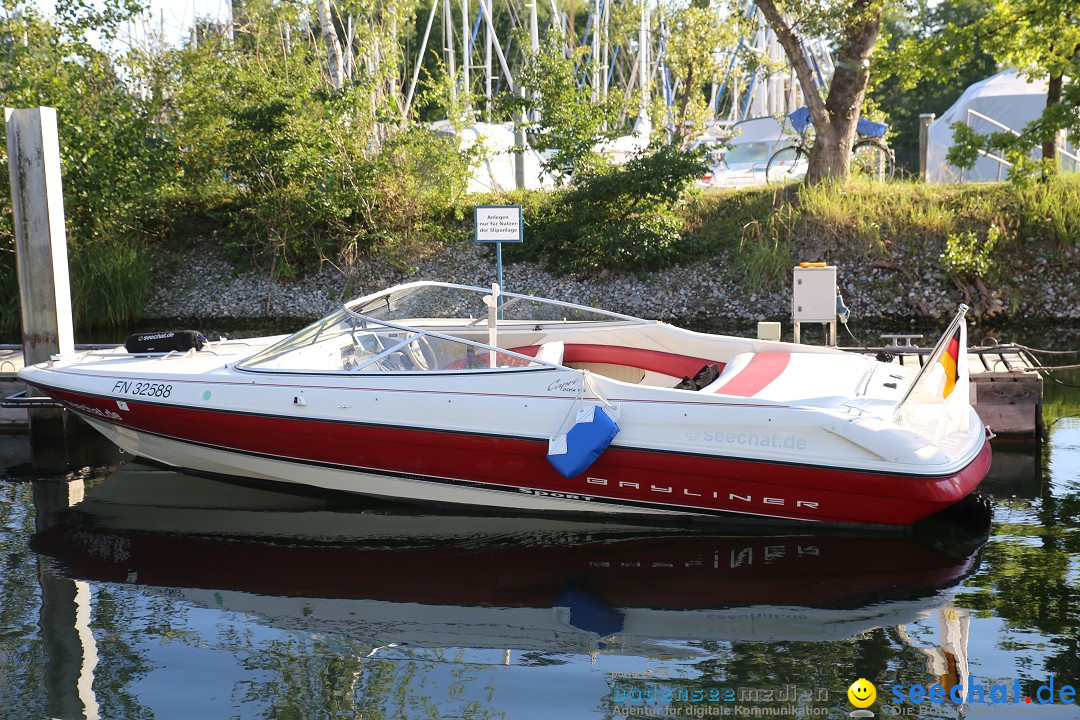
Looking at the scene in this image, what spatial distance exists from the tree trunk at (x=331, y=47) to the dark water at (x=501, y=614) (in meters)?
10.7

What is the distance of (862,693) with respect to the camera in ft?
13.5

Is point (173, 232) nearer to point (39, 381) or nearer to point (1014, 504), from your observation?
point (39, 381)

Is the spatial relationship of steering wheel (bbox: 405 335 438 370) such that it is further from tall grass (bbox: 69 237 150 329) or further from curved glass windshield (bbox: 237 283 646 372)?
tall grass (bbox: 69 237 150 329)

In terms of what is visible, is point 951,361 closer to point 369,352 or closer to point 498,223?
point 369,352

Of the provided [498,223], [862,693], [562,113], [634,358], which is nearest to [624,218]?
[562,113]

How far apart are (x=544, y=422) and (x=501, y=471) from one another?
0.44 metres

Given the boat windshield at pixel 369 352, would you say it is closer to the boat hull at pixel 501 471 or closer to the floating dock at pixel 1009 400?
the boat hull at pixel 501 471

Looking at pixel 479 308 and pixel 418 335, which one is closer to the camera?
pixel 418 335

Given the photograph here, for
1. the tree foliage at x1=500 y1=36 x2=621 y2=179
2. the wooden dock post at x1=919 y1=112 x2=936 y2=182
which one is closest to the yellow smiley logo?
the tree foliage at x1=500 y1=36 x2=621 y2=179

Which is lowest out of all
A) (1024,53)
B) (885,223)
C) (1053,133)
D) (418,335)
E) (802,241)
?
(418,335)

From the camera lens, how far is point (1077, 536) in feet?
19.4

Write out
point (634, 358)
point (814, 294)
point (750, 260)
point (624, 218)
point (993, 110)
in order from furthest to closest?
point (993, 110), point (624, 218), point (750, 260), point (814, 294), point (634, 358)

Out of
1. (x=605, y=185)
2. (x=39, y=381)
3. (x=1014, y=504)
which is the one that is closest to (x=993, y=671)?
(x=1014, y=504)

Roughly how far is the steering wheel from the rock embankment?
8187 mm
